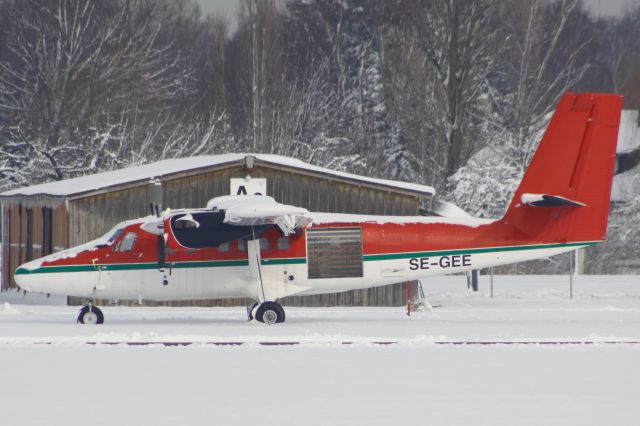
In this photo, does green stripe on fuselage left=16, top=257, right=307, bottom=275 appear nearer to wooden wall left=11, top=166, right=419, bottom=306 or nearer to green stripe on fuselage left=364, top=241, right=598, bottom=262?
green stripe on fuselage left=364, top=241, right=598, bottom=262

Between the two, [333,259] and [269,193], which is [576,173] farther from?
[269,193]

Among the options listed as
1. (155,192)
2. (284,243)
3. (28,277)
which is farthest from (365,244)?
(155,192)

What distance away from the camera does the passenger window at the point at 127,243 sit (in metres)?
25.5

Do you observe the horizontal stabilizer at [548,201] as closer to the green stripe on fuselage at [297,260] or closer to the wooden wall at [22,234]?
the green stripe on fuselage at [297,260]

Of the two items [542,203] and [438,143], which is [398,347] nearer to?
[542,203]

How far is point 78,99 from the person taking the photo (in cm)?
6031

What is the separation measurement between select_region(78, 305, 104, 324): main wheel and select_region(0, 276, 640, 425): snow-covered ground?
33cm

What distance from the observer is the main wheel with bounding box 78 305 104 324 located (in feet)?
82.2

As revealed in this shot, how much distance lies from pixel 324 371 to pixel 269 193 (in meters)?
→ 14.9

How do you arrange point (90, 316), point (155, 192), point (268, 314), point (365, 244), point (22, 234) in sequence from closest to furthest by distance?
point (90, 316) < point (268, 314) < point (365, 244) < point (155, 192) < point (22, 234)

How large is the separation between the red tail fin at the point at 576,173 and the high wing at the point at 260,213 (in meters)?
4.47

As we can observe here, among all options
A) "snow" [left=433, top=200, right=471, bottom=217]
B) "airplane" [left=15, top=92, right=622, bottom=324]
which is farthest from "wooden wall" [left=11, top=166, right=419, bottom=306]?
"airplane" [left=15, top=92, right=622, bottom=324]

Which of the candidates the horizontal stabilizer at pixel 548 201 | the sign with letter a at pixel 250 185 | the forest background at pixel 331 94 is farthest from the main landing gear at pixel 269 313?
the forest background at pixel 331 94

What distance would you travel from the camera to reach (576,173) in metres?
26.0
